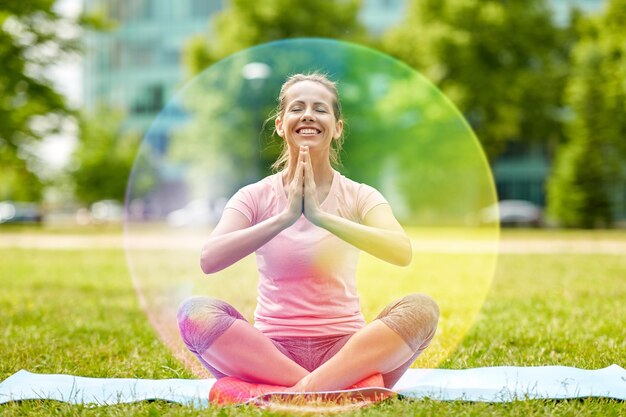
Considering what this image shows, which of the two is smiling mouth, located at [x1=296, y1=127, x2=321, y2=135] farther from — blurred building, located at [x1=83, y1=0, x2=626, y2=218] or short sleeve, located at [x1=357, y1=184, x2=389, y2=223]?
blurred building, located at [x1=83, y1=0, x2=626, y2=218]

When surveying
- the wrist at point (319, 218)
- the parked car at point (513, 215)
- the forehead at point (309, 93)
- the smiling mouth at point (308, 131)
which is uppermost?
the parked car at point (513, 215)

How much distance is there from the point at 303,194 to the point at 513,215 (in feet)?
121

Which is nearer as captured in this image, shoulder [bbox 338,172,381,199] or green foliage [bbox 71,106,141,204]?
shoulder [bbox 338,172,381,199]

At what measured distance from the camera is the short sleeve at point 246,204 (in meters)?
3.56

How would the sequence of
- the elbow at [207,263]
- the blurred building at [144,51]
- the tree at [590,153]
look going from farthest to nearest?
the blurred building at [144,51] < the tree at [590,153] < the elbow at [207,263]

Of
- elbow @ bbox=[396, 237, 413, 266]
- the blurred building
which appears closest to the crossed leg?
elbow @ bbox=[396, 237, 413, 266]

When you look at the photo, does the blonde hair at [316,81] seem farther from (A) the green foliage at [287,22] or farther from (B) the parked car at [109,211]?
(B) the parked car at [109,211]

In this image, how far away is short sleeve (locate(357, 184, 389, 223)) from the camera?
11.8ft

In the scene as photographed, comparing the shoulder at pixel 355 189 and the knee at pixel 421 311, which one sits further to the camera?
the shoulder at pixel 355 189

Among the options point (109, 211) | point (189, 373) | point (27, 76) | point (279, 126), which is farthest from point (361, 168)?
point (109, 211)

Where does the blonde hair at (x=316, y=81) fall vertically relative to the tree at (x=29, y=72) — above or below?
below

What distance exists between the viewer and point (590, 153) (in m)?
31.6

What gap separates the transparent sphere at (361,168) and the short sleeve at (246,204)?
1.73 ft

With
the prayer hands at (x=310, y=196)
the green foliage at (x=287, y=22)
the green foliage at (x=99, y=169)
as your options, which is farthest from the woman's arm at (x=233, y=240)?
the green foliage at (x=99, y=169)
